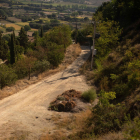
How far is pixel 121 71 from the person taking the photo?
46.9 ft

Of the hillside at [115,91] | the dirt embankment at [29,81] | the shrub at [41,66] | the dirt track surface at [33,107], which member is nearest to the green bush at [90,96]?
the hillside at [115,91]

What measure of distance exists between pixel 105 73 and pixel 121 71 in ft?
5.49

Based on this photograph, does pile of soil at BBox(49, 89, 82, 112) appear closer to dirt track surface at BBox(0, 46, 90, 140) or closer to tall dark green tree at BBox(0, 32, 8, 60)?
dirt track surface at BBox(0, 46, 90, 140)

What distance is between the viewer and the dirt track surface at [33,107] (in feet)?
27.9

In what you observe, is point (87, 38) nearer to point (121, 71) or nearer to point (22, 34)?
point (22, 34)

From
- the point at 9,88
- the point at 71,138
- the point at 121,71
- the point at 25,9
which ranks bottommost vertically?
the point at 9,88

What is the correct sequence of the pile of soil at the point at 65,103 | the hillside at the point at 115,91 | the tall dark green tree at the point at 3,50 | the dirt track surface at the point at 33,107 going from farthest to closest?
the tall dark green tree at the point at 3,50, the pile of soil at the point at 65,103, the dirt track surface at the point at 33,107, the hillside at the point at 115,91

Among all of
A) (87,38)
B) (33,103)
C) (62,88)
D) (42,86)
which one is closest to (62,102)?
(33,103)

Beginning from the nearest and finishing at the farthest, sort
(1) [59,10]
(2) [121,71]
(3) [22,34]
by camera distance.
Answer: (2) [121,71]
(3) [22,34]
(1) [59,10]

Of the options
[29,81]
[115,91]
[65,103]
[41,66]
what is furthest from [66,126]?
[41,66]

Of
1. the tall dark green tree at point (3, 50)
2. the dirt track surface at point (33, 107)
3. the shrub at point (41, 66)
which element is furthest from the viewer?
the tall dark green tree at point (3, 50)

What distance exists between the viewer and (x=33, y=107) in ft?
38.5

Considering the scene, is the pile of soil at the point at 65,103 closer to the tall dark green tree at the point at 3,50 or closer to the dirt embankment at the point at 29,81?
the dirt embankment at the point at 29,81

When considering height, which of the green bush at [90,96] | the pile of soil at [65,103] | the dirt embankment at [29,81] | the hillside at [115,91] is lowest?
the dirt embankment at [29,81]
